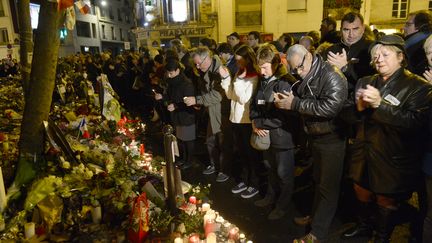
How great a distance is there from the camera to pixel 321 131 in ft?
11.1

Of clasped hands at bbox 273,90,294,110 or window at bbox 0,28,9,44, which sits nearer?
clasped hands at bbox 273,90,294,110

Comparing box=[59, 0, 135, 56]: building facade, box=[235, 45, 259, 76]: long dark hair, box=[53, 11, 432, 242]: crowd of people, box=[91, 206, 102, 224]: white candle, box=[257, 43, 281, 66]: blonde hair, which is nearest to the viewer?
box=[53, 11, 432, 242]: crowd of people

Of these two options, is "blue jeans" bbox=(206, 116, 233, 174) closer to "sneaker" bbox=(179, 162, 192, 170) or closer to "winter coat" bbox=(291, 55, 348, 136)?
"sneaker" bbox=(179, 162, 192, 170)

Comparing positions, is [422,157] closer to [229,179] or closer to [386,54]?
[386,54]

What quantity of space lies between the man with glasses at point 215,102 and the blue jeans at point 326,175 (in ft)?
7.42

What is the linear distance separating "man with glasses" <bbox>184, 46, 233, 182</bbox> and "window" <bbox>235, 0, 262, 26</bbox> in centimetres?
1858

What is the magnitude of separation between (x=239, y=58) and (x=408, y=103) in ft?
8.28

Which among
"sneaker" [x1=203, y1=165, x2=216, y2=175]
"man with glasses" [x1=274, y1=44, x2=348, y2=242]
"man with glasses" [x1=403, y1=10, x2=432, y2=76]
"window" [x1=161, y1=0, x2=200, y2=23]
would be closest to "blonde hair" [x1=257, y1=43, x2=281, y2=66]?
"man with glasses" [x1=274, y1=44, x2=348, y2=242]

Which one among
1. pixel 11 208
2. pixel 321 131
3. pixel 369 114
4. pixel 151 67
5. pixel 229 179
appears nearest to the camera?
pixel 369 114

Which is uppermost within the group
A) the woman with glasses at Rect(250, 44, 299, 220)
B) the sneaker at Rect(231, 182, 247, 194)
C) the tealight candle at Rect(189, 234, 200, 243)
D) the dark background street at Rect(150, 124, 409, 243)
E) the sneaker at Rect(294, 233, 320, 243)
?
the woman with glasses at Rect(250, 44, 299, 220)

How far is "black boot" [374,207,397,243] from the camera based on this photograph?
3.28 m

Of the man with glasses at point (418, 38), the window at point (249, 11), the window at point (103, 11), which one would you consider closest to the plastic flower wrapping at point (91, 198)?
the man with glasses at point (418, 38)

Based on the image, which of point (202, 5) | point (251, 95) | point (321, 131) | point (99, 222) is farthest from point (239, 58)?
point (202, 5)

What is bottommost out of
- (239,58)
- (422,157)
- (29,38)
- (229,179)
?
(229,179)
